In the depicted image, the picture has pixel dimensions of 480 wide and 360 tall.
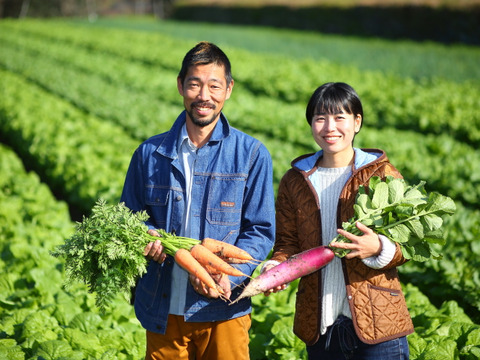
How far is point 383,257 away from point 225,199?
0.78 metres

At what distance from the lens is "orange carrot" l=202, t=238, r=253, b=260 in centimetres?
254

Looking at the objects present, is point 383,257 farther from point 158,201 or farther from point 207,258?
point 158,201

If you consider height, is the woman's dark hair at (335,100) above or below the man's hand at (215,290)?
above

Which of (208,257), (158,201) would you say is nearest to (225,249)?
(208,257)

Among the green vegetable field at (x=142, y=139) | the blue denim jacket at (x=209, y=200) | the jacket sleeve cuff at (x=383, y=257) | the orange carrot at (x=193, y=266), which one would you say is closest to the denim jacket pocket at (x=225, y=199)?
the blue denim jacket at (x=209, y=200)

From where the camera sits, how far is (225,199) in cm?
264

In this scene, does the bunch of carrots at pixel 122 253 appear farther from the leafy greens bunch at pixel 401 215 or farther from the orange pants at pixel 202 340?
the leafy greens bunch at pixel 401 215

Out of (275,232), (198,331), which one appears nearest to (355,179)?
(275,232)

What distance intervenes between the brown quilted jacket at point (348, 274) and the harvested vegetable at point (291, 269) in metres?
0.11

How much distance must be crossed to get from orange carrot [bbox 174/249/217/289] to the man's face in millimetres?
624

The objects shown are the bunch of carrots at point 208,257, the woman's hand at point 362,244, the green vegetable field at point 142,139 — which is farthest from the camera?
the green vegetable field at point 142,139

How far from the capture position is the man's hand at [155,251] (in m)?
2.56

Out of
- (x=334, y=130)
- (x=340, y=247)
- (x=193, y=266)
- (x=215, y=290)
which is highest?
(x=334, y=130)

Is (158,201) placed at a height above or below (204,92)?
below
